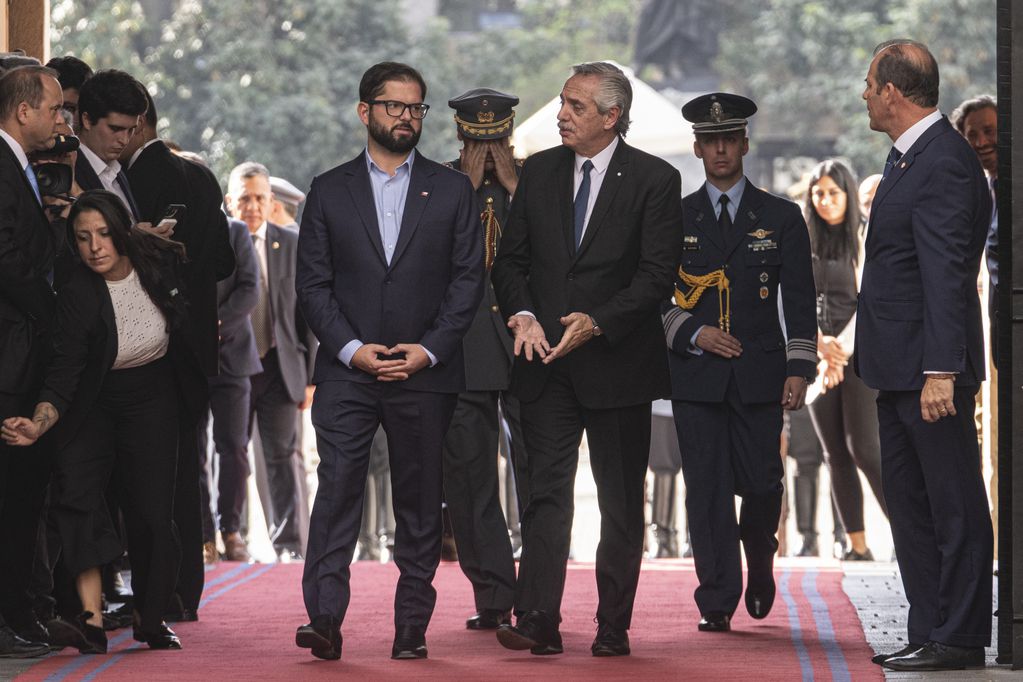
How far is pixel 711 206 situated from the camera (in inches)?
306

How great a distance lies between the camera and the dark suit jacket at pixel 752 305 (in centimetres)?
756

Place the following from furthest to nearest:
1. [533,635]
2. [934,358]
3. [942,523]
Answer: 1. [533,635]
2. [942,523]
3. [934,358]

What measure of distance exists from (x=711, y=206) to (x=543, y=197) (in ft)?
3.83

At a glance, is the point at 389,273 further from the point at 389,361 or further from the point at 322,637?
the point at 322,637

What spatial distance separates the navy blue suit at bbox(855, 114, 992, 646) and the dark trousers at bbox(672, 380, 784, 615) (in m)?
1.16

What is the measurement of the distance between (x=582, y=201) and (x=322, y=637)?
1705 mm

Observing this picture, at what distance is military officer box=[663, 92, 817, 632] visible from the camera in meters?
7.55

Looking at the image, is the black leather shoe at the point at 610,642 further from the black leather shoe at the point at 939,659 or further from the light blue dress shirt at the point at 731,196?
the light blue dress shirt at the point at 731,196

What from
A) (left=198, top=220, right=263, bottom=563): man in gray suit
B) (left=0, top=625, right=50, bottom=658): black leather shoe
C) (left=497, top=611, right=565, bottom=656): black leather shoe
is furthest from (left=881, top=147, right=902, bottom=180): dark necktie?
(left=198, top=220, right=263, bottom=563): man in gray suit

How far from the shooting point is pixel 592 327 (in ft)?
21.6

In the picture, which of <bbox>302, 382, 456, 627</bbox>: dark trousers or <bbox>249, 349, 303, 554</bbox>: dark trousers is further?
<bbox>249, 349, 303, 554</bbox>: dark trousers


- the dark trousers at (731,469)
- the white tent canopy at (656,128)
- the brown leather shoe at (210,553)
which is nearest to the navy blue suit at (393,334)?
the dark trousers at (731,469)

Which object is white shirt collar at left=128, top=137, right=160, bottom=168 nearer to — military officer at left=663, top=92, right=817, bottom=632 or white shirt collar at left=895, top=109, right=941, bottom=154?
military officer at left=663, top=92, right=817, bottom=632

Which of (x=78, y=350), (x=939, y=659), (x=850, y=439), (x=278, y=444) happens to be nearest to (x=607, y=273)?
(x=939, y=659)
